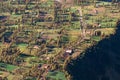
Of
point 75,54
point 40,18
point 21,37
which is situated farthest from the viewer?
point 40,18

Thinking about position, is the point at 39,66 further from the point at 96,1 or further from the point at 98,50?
the point at 96,1

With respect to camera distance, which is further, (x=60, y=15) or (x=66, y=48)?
(x=60, y=15)

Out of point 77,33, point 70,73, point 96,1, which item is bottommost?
point 70,73

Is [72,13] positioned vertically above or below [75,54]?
above

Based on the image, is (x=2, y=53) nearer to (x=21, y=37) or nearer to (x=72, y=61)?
(x=21, y=37)

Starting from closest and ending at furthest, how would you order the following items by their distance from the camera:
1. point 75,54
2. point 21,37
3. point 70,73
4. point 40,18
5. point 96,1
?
point 70,73
point 75,54
point 21,37
point 40,18
point 96,1

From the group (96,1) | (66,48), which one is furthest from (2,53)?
(96,1)

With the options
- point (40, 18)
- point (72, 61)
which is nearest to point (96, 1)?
point (40, 18)
